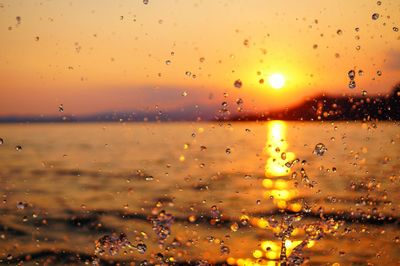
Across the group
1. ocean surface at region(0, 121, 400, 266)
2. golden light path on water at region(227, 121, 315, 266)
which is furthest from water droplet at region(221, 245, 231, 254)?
golden light path on water at region(227, 121, 315, 266)

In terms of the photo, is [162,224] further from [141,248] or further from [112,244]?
[141,248]

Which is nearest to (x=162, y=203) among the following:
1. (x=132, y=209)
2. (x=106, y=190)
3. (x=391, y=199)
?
(x=132, y=209)

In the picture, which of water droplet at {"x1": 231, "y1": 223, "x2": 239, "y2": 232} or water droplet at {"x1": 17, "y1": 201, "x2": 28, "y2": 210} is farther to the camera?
water droplet at {"x1": 17, "y1": 201, "x2": 28, "y2": 210}

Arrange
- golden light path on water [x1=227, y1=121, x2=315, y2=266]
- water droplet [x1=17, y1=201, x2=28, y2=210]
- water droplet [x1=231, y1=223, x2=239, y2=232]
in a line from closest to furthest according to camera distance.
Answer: golden light path on water [x1=227, y1=121, x2=315, y2=266]
water droplet [x1=231, y1=223, x2=239, y2=232]
water droplet [x1=17, y1=201, x2=28, y2=210]

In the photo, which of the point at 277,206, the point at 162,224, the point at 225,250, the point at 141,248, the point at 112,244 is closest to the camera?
the point at 225,250

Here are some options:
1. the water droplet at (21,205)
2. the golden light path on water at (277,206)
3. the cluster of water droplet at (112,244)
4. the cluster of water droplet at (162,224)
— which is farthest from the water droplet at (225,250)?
the water droplet at (21,205)

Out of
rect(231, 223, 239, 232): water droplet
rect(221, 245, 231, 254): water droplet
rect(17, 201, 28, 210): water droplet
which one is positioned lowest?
rect(221, 245, 231, 254): water droplet

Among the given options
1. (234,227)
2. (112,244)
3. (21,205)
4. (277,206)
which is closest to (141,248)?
(112,244)

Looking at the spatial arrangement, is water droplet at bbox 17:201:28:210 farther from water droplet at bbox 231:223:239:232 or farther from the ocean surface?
water droplet at bbox 231:223:239:232

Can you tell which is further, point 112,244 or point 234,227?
point 234,227

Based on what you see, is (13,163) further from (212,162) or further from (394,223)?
(394,223)
